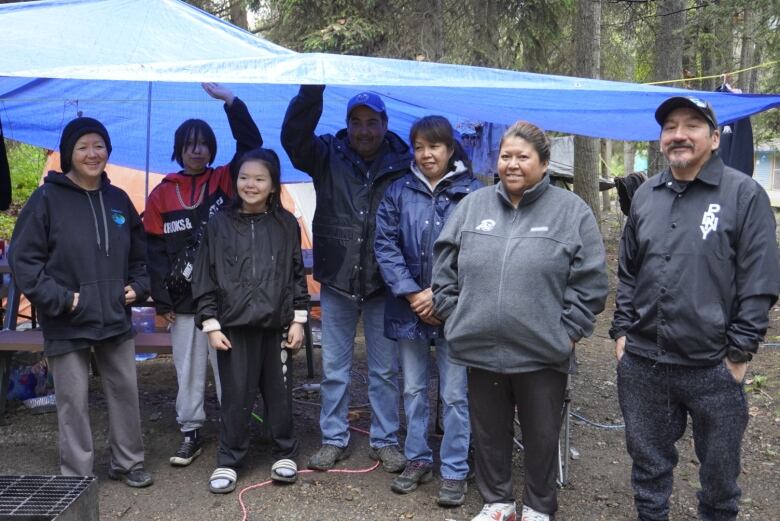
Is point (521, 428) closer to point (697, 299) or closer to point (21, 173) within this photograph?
point (697, 299)

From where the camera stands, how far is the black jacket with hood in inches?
150

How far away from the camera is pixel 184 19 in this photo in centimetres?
418

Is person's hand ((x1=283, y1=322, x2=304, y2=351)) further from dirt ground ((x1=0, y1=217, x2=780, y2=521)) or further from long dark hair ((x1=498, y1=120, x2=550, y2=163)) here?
long dark hair ((x1=498, y1=120, x2=550, y2=163))

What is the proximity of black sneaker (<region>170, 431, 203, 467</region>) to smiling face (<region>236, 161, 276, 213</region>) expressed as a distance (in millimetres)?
1449

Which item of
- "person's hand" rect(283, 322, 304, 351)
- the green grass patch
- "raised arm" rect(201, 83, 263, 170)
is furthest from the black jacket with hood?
the green grass patch

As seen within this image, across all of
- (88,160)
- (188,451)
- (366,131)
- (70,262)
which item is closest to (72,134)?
(88,160)

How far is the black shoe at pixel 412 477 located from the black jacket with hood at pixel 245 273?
1010 millimetres

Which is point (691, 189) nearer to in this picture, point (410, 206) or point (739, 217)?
point (739, 217)

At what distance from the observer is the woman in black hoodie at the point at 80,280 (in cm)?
359

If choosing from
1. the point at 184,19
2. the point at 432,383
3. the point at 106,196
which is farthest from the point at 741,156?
the point at 106,196

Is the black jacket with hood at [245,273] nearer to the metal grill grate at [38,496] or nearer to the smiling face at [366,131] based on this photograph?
the smiling face at [366,131]

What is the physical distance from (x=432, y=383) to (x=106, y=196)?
10.3 feet

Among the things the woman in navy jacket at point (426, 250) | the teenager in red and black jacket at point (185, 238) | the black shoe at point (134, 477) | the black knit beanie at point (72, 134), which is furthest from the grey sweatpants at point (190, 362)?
the woman in navy jacket at point (426, 250)

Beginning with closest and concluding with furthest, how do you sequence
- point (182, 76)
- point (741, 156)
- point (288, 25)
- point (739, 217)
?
point (739, 217)
point (182, 76)
point (741, 156)
point (288, 25)
